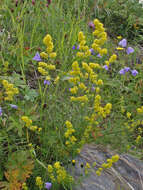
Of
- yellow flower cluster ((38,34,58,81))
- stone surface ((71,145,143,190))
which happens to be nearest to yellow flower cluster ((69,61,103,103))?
yellow flower cluster ((38,34,58,81))

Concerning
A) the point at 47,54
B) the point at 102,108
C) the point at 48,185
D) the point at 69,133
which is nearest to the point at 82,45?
the point at 47,54

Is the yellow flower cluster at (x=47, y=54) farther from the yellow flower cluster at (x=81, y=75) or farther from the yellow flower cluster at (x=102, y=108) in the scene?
the yellow flower cluster at (x=102, y=108)

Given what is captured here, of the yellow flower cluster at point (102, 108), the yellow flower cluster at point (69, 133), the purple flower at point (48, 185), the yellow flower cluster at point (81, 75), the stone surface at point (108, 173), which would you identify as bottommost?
the stone surface at point (108, 173)

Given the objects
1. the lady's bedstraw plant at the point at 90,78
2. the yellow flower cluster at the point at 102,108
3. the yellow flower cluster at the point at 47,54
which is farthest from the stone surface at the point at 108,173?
the yellow flower cluster at the point at 47,54

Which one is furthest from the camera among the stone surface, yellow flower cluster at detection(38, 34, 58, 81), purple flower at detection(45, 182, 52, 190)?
the stone surface

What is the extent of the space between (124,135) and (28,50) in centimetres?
115

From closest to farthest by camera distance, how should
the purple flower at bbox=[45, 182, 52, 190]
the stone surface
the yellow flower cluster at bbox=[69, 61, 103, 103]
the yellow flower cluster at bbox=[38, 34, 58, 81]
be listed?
the yellow flower cluster at bbox=[38, 34, 58, 81]
the yellow flower cluster at bbox=[69, 61, 103, 103]
the purple flower at bbox=[45, 182, 52, 190]
the stone surface

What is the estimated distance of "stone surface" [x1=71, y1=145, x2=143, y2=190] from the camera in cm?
154

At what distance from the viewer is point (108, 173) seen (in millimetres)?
1607

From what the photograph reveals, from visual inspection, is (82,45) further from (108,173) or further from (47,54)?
(108,173)

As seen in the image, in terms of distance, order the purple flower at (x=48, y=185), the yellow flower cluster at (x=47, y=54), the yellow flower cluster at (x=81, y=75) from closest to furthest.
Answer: the yellow flower cluster at (x=47, y=54)
the yellow flower cluster at (x=81, y=75)
the purple flower at (x=48, y=185)

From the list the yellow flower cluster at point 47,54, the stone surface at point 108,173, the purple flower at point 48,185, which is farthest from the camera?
the stone surface at point 108,173

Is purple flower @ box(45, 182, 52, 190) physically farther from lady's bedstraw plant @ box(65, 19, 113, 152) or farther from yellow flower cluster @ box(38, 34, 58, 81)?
yellow flower cluster @ box(38, 34, 58, 81)

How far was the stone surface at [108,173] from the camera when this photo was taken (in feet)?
5.04
